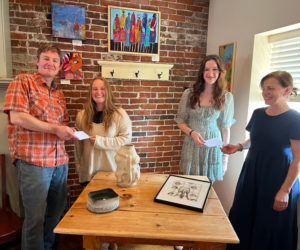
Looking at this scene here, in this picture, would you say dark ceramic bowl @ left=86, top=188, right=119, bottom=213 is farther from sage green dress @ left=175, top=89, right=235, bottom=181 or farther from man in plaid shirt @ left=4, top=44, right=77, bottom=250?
sage green dress @ left=175, top=89, right=235, bottom=181

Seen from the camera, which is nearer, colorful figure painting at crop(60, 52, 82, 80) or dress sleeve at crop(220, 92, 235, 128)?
dress sleeve at crop(220, 92, 235, 128)

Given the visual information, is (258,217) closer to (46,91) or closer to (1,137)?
(46,91)

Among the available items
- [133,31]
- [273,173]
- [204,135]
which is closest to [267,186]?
[273,173]

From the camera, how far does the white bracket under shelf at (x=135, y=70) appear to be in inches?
95.1

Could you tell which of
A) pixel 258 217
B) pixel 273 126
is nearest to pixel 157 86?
pixel 273 126

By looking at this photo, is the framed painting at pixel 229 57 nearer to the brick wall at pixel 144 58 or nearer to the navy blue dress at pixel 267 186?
the brick wall at pixel 144 58

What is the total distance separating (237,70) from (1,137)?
2.50 metres

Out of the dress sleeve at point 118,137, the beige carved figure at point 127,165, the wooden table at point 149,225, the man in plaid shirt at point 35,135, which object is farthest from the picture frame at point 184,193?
the man in plaid shirt at point 35,135

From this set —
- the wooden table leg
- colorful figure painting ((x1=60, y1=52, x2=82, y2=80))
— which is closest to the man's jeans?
the wooden table leg

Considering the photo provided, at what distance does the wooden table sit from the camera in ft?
3.20

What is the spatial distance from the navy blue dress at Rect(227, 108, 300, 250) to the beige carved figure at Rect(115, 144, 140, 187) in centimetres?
89

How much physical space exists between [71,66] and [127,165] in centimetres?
150

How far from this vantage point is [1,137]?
2.10m

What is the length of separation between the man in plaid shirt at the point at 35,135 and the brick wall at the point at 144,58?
763 mm
